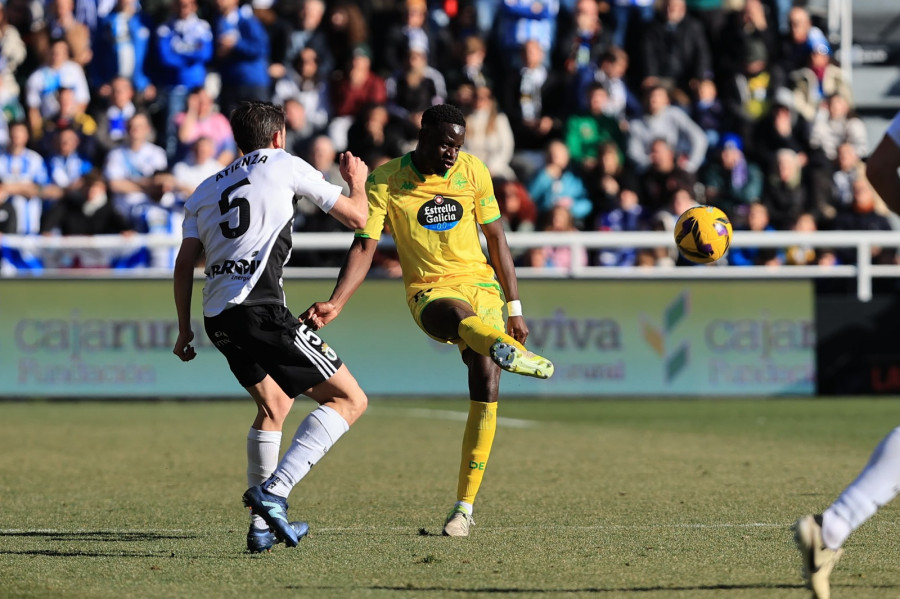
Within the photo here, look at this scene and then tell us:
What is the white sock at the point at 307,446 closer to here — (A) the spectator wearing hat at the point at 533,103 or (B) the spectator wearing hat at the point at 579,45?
(A) the spectator wearing hat at the point at 533,103

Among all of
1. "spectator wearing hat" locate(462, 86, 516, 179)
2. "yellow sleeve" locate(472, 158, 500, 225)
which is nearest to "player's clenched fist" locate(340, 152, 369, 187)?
"yellow sleeve" locate(472, 158, 500, 225)

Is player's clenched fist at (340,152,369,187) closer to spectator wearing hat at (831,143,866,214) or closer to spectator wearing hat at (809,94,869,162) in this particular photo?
spectator wearing hat at (831,143,866,214)

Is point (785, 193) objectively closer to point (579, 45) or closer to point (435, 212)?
point (579, 45)

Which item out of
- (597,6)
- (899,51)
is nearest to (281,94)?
(597,6)

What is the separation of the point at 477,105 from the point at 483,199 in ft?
34.2

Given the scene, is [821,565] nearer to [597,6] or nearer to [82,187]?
[82,187]

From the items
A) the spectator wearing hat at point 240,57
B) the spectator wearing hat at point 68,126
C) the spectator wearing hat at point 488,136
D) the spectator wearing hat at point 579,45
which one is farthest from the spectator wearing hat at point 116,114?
the spectator wearing hat at point 579,45

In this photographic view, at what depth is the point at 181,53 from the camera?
19203 millimetres

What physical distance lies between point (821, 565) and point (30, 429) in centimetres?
983

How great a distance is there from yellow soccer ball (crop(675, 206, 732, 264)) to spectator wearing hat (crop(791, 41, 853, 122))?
37.3ft

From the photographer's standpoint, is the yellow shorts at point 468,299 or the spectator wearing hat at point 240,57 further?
the spectator wearing hat at point 240,57

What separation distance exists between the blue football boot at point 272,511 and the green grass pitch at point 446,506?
12cm

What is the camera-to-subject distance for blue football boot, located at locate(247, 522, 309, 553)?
682 cm

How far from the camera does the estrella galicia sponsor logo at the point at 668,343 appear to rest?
16.4 meters
